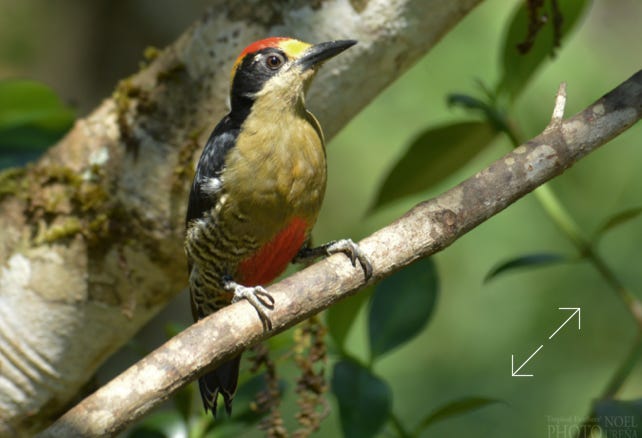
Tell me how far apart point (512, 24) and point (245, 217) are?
1.14 metres

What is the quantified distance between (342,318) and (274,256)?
0.35 m

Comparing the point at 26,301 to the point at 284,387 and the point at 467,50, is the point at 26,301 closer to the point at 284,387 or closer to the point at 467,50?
the point at 284,387

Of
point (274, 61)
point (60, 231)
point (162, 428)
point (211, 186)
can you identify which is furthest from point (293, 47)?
point (162, 428)

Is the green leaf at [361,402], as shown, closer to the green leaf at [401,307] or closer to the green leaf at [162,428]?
the green leaf at [401,307]

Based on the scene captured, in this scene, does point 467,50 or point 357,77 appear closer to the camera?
point 357,77

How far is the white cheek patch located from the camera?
2.89 m

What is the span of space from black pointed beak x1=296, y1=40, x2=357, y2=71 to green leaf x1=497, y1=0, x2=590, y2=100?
1.97 feet

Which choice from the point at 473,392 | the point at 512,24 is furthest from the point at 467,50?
the point at 512,24

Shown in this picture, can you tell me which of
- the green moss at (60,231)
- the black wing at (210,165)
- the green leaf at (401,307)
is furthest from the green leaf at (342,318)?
the green moss at (60,231)

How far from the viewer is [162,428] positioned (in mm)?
3061

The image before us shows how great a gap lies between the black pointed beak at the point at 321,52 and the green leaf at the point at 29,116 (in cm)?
116

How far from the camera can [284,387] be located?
116 inches

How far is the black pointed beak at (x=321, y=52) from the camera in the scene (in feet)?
Result: 9.05

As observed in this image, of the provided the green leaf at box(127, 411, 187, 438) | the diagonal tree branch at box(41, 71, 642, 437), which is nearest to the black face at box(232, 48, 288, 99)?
the diagonal tree branch at box(41, 71, 642, 437)
